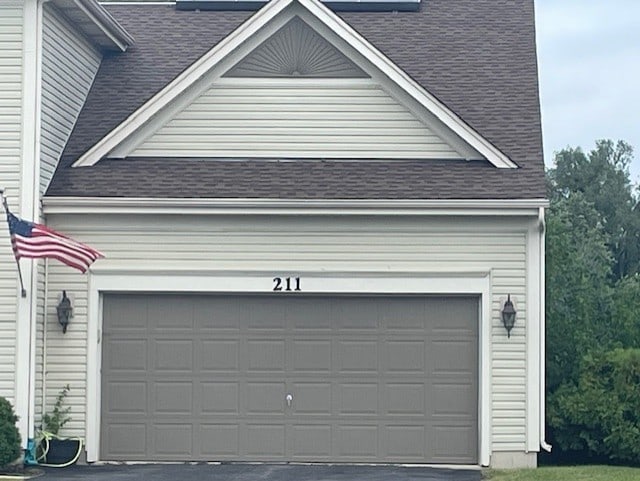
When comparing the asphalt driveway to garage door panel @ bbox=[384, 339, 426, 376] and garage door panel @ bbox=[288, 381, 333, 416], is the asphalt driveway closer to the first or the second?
garage door panel @ bbox=[288, 381, 333, 416]

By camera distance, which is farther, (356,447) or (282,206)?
(356,447)

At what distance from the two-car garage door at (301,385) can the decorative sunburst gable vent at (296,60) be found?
10.4 feet

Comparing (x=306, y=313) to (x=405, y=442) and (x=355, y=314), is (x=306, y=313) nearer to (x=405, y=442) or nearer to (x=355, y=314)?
(x=355, y=314)

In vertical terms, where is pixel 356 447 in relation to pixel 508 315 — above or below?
below

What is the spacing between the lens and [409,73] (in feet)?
66.3

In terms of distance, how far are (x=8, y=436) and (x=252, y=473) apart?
3.06 meters

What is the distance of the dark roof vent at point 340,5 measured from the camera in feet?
73.3

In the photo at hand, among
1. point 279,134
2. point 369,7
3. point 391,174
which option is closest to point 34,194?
point 279,134

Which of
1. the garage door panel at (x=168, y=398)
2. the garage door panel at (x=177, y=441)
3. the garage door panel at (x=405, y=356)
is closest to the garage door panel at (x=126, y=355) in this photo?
the garage door panel at (x=168, y=398)

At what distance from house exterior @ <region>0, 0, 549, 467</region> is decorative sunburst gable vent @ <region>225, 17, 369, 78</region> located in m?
0.32

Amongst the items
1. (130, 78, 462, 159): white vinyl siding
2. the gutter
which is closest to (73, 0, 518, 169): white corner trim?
(130, 78, 462, 159): white vinyl siding

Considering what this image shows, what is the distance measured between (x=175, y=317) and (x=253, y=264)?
1281mm

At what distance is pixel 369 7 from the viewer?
22.5 metres

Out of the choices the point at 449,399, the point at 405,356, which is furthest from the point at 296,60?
the point at 449,399
